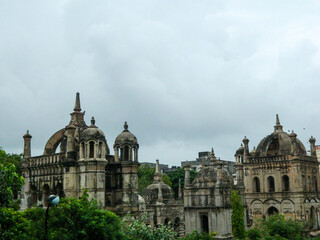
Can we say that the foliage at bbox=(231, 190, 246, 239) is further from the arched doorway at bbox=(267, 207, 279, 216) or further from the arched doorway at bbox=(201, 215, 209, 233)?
the arched doorway at bbox=(267, 207, 279, 216)

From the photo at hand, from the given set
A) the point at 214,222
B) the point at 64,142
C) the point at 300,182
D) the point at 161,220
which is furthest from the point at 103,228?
the point at 300,182

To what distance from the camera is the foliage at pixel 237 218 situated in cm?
3544

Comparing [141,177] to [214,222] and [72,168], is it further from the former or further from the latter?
[72,168]

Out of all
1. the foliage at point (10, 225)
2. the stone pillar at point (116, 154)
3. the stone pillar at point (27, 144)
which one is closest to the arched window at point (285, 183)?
the stone pillar at point (116, 154)

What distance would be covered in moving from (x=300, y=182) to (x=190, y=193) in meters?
16.1

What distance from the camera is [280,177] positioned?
159 ft

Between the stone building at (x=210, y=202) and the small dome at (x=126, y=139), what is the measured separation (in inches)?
371

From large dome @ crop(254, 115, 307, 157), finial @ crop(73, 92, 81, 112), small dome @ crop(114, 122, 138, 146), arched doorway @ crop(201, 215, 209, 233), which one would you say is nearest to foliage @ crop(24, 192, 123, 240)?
small dome @ crop(114, 122, 138, 146)

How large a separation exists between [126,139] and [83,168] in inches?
161

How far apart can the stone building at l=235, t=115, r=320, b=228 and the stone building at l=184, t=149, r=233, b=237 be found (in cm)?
887

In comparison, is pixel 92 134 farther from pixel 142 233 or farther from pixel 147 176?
pixel 147 176

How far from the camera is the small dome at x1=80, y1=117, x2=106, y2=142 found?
92.3ft

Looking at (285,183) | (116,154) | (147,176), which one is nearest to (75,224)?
(116,154)

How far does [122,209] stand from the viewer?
29.5 meters
